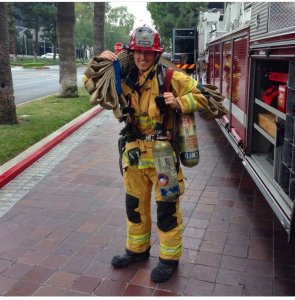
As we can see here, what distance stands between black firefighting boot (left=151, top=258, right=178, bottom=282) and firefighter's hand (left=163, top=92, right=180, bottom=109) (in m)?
1.23

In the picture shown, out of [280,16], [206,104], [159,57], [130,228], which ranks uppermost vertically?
[280,16]

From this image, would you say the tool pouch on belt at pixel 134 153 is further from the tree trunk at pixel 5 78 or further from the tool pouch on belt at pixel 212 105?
the tree trunk at pixel 5 78

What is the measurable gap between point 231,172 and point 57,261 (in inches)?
127

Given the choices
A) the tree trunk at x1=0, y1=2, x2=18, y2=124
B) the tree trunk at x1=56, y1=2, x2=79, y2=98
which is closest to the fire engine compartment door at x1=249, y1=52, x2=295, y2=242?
the tree trunk at x1=0, y1=2, x2=18, y2=124

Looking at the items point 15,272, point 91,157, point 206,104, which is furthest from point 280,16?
point 91,157

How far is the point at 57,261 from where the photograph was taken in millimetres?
3490

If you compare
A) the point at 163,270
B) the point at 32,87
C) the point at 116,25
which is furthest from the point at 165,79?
the point at 116,25

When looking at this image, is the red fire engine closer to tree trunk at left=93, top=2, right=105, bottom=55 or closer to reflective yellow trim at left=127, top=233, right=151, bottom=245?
reflective yellow trim at left=127, top=233, right=151, bottom=245

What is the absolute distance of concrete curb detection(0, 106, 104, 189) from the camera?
18.5ft

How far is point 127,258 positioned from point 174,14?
3160cm

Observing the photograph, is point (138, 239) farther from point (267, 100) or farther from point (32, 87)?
point (32, 87)

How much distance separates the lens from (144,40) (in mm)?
2934

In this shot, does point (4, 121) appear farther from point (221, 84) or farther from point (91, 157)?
point (221, 84)

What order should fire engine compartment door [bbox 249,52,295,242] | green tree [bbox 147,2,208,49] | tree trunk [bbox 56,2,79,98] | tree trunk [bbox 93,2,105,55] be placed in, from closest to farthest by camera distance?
fire engine compartment door [bbox 249,52,295,242] < tree trunk [bbox 56,2,79,98] < tree trunk [bbox 93,2,105,55] < green tree [bbox 147,2,208,49]
